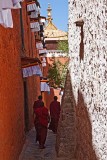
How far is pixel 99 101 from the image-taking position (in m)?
5.70

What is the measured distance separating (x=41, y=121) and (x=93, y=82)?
4583 mm

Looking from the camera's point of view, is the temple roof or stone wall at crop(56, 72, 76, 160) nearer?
stone wall at crop(56, 72, 76, 160)

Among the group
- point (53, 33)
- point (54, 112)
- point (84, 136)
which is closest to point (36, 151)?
point (54, 112)

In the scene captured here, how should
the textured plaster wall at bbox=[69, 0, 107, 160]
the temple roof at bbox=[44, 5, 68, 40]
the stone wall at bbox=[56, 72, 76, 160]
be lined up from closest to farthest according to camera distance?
1. the textured plaster wall at bbox=[69, 0, 107, 160]
2. the stone wall at bbox=[56, 72, 76, 160]
3. the temple roof at bbox=[44, 5, 68, 40]

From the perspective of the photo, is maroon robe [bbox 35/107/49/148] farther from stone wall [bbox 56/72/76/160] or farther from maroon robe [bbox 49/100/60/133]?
maroon robe [bbox 49/100/60/133]

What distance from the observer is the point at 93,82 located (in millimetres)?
6211

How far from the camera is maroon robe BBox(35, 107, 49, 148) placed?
10445 millimetres

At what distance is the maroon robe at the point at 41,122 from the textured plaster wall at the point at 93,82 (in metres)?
2.38

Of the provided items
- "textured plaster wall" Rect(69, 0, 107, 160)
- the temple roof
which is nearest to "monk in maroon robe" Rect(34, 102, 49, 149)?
"textured plaster wall" Rect(69, 0, 107, 160)

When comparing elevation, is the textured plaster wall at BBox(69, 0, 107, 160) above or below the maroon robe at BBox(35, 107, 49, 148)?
above

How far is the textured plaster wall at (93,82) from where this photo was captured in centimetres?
538

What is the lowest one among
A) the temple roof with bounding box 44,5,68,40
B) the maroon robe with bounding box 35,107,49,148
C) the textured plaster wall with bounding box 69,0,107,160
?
the temple roof with bounding box 44,5,68,40

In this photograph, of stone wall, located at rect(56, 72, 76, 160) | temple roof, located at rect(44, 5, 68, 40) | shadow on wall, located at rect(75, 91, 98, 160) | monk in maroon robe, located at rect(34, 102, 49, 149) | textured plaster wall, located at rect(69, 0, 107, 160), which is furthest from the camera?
temple roof, located at rect(44, 5, 68, 40)

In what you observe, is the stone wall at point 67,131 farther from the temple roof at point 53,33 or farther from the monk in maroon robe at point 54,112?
the temple roof at point 53,33
